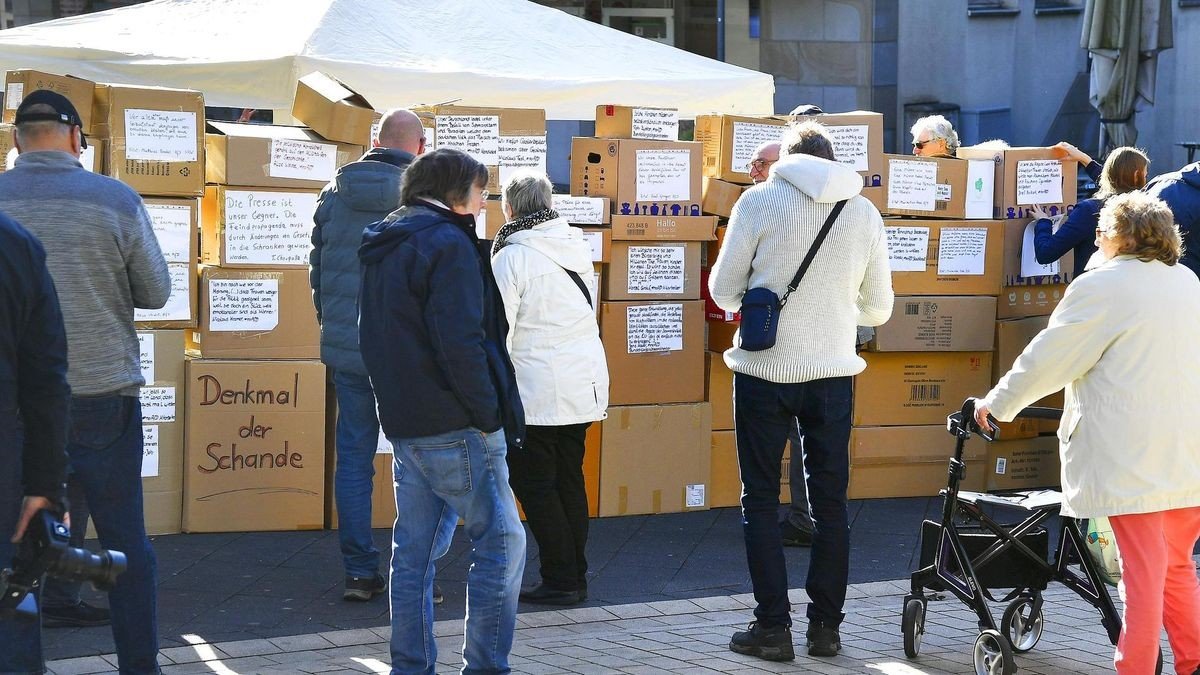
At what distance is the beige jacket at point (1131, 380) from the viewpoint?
4.10 meters

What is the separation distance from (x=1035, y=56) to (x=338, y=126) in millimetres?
15215

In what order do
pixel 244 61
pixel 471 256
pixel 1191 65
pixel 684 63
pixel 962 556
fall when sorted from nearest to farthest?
pixel 471 256
pixel 962 556
pixel 244 61
pixel 684 63
pixel 1191 65

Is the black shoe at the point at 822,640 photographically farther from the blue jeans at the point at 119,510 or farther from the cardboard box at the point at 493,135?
the cardboard box at the point at 493,135

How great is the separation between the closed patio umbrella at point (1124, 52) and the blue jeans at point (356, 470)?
6.65 m

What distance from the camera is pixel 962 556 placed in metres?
4.79

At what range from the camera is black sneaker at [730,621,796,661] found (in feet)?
15.9

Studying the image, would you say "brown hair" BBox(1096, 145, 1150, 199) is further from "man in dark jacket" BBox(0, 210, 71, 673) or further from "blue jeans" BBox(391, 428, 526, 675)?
"man in dark jacket" BBox(0, 210, 71, 673)

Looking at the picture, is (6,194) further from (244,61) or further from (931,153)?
(931,153)

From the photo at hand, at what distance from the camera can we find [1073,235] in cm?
697

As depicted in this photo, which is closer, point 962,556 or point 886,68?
point 962,556

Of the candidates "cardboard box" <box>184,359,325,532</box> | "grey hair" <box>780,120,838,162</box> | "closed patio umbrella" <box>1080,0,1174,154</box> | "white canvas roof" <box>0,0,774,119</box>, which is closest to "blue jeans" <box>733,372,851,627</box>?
"grey hair" <box>780,120,838,162</box>

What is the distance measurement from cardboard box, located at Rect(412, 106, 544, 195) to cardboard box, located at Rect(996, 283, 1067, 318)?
2.55 m

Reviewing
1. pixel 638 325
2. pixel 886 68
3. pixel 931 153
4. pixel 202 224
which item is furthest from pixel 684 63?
pixel 886 68

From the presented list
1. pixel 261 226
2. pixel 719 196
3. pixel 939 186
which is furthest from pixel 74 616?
pixel 939 186
